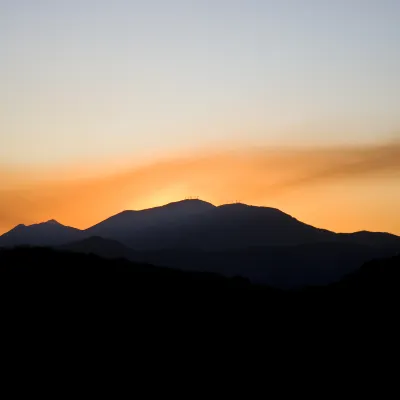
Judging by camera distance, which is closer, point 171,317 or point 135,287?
point 171,317

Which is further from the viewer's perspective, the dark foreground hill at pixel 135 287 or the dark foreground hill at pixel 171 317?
the dark foreground hill at pixel 135 287

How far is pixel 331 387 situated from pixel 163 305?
52.0 ft

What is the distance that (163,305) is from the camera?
2013 inches

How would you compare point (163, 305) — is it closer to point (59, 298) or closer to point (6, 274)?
point (59, 298)

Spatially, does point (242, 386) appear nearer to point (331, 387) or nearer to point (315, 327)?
point (331, 387)

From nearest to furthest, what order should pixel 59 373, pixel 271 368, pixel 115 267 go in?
1. pixel 59 373
2. pixel 271 368
3. pixel 115 267

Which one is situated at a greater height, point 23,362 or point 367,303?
point 367,303

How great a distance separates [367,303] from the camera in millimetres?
56156

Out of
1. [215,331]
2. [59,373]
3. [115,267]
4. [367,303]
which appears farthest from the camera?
[115,267]

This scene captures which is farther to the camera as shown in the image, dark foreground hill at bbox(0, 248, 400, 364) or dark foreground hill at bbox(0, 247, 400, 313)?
dark foreground hill at bbox(0, 247, 400, 313)

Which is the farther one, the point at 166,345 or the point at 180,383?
the point at 166,345

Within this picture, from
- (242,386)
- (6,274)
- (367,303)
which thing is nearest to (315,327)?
(367,303)

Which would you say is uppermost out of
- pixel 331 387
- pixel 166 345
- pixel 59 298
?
pixel 59 298

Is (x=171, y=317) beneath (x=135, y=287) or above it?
beneath
